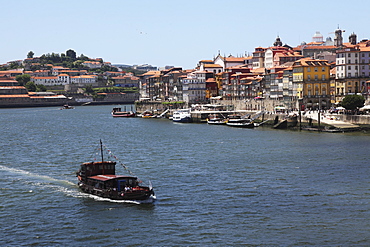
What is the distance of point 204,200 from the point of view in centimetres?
3744

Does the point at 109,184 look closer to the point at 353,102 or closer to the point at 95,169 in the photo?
the point at 95,169

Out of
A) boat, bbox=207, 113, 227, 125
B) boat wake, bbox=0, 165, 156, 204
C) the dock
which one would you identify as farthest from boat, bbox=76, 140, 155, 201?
boat, bbox=207, 113, 227, 125

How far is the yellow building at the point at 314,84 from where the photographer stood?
11094cm

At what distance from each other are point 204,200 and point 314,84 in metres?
78.6

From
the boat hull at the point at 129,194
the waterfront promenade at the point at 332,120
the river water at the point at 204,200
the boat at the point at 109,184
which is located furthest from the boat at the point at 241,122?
the boat hull at the point at 129,194

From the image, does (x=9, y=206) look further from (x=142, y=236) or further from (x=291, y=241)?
(x=291, y=241)


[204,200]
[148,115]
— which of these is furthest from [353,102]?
[148,115]

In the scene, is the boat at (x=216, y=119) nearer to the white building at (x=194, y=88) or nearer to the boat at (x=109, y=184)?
the white building at (x=194, y=88)

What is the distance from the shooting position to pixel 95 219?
111ft

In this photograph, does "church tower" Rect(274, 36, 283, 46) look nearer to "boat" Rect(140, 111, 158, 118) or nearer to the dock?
"boat" Rect(140, 111, 158, 118)

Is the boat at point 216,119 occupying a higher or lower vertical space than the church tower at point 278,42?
lower

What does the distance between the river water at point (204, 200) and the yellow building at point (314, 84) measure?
4651 cm

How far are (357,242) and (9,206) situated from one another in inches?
798

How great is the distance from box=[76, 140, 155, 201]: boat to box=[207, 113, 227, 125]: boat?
2506 inches
